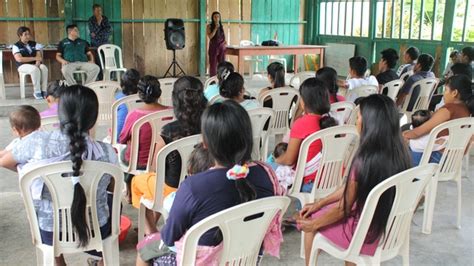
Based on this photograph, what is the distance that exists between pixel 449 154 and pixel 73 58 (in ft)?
19.9

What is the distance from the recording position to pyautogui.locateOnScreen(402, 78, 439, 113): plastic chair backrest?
4.77 meters

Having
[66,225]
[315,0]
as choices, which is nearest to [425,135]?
[66,225]

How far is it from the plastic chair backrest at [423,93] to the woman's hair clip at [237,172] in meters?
3.71

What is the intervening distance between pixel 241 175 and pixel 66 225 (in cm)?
88

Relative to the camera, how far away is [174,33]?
869 cm

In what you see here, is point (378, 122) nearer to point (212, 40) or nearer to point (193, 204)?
point (193, 204)

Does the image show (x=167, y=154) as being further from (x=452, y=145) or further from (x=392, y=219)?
(x=452, y=145)

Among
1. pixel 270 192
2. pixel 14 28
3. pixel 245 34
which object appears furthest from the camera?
pixel 245 34

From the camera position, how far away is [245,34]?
34.3 ft

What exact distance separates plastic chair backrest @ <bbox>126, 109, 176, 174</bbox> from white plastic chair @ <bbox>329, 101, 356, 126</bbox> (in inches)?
51.4

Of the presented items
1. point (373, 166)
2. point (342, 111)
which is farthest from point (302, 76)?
point (373, 166)

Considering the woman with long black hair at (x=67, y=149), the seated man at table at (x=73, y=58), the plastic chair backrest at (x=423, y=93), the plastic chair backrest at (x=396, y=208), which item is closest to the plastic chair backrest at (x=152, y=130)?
the woman with long black hair at (x=67, y=149)

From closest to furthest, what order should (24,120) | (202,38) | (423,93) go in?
(24,120) < (423,93) < (202,38)

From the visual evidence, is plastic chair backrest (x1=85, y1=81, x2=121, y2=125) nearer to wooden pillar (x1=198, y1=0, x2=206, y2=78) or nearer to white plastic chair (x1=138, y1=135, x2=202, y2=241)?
white plastic chair (x1=138, y1=135, x2=202, y2=241)
